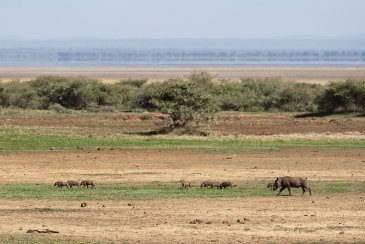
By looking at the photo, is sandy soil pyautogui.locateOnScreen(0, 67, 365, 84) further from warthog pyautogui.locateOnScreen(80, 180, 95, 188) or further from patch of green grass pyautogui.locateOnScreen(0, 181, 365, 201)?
warthog pyautogui.locateOnScreen(80, 180, 95, 188)

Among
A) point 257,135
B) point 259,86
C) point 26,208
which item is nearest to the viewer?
point 26,208

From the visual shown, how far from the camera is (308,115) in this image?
5775cm

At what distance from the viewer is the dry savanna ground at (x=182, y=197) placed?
65.9ft

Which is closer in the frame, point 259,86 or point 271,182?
point 271,182

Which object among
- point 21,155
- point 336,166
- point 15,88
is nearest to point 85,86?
point 15,88

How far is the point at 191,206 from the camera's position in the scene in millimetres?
24016

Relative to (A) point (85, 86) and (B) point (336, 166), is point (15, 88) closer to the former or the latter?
(A) point (85, 86)

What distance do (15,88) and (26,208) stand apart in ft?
146

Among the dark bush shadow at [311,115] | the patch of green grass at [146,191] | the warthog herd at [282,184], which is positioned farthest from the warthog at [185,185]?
the dark bush shadow at [311,115]

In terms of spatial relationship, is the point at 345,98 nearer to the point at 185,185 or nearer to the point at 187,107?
the point at 187,107

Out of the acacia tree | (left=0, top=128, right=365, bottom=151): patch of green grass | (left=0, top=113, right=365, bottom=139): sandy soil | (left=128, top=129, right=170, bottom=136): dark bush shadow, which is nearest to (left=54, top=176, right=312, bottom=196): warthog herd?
(left=0, top=128, right=365, bottom=151): patch of green grass

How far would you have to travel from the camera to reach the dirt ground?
19967 millimetres

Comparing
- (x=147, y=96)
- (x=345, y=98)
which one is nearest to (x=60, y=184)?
(x=345, y=98)

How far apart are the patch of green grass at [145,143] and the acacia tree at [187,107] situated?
304 cm
